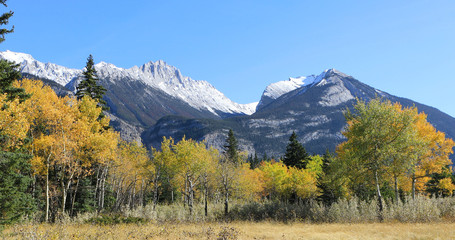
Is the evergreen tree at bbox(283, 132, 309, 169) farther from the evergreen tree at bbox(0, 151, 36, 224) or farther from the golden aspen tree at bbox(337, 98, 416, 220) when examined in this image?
the evergreen tree at bbox(0, 151, 36, 224)

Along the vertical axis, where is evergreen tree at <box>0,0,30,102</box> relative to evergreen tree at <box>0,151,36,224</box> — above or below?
above

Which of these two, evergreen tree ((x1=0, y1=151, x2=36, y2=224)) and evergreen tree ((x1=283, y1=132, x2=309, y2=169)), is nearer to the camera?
evergreen tree ((x1=0, y1=151, x2=36, y2=224))

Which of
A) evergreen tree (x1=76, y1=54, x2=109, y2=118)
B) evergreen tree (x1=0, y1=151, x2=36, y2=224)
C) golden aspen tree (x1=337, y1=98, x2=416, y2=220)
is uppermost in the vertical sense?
evergreen tree (x1=76, y1=54, x2=109, y2=118)

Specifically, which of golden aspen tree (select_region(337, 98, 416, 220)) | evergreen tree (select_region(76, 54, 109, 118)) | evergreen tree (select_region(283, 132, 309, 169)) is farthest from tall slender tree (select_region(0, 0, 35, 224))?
evergreen tree (select_region(283, 132, 309, 169))

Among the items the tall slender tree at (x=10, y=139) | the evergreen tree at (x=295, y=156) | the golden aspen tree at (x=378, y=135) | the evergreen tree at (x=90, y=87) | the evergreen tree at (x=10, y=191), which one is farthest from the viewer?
the evergreen tree at (x=295, y=156)

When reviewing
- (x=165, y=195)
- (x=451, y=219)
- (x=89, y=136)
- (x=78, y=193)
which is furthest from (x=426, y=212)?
(x=165, y=195)

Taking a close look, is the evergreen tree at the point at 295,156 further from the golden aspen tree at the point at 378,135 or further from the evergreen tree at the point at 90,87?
the evergreen tree at the point at 90,87

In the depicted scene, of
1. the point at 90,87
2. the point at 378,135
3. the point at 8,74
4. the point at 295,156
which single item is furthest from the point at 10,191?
the point at 295,156

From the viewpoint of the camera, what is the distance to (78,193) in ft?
114

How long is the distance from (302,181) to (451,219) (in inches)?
1029

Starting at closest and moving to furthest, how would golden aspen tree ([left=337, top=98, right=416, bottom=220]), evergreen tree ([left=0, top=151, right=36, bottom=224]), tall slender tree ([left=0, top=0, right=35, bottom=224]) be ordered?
tall slender tree ([left=0, top=0, right=35, bottom=224]), evergreen tree ([left=0, top=151, right=36, bottom=224]), golden aspen tree ([left=337, top=98, right=416, bottom=220])

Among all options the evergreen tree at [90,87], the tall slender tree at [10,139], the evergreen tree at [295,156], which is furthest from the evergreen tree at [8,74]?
the evergreen tree at [295,156]

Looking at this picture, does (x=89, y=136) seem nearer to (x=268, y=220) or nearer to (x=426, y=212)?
(x=268, y=220)

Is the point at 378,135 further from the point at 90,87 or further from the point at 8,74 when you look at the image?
the point at 90,87
